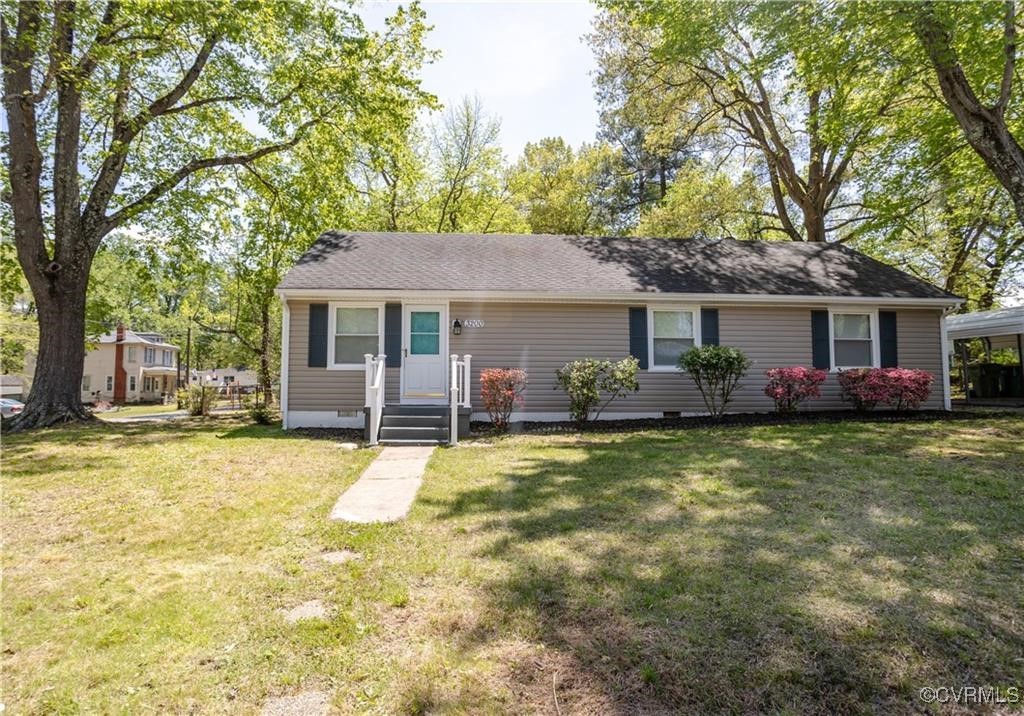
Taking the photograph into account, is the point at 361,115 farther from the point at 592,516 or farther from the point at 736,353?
the point at 592,516

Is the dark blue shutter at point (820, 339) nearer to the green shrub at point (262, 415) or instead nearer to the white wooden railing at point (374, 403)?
the white wooden railing at point (374, 403)

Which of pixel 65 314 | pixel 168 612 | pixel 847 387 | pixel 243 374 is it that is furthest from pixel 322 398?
pixel 243 374

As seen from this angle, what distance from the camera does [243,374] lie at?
5819 cm

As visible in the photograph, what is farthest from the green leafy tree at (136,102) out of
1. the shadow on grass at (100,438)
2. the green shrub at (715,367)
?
the green shrub at (715,367)

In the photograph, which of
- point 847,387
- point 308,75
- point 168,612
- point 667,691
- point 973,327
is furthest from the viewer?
point 973,327

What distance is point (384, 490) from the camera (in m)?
5.32

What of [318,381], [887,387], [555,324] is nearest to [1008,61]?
[887,387]

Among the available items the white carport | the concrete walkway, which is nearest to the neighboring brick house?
the concrete walkway

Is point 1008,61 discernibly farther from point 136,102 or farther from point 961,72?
point 136,102

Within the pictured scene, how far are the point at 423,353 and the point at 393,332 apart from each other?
2.38 ft

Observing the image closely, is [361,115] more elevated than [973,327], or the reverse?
[361,115]

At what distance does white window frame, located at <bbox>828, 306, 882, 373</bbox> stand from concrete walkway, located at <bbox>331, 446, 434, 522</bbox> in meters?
9.10

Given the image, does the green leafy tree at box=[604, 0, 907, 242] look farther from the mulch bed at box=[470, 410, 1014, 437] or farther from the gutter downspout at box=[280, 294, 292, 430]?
the gutter downspout at box=[280, 294, 292, 430]

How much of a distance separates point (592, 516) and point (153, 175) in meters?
13.7
